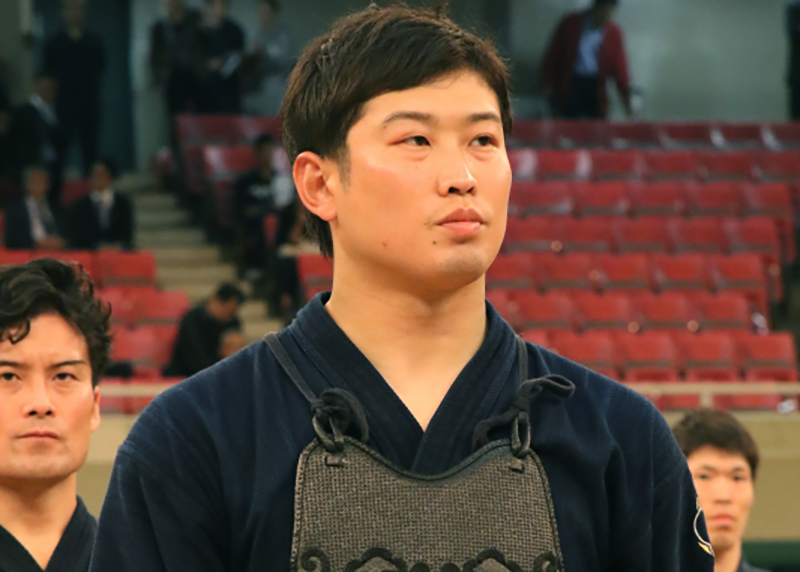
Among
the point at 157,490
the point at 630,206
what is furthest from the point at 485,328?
the point at 630,206

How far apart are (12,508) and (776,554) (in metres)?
3.41

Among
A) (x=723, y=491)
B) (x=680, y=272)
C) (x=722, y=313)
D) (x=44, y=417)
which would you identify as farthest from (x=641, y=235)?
(x=44, y=417)

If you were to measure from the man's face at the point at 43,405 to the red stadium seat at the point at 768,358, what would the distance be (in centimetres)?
614

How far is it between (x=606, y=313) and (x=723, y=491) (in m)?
5.29

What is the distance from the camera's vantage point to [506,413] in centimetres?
188

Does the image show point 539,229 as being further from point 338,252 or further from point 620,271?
point 338,252

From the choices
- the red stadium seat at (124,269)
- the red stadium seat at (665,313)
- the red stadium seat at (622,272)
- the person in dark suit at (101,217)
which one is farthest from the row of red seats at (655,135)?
the red stadium seat at (124,269)

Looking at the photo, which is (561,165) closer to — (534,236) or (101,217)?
(534,236)

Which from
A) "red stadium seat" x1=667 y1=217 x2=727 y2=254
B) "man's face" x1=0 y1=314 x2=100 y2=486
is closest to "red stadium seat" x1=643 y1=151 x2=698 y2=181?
"red stadium seat" x1=667 y1=217 x2=727 y2=254

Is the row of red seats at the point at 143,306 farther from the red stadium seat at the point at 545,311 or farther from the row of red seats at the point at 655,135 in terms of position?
the row of red seats at the point at 655,135

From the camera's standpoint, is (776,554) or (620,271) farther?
(620,271)

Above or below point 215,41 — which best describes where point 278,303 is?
below

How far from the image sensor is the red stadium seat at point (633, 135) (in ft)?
43.5

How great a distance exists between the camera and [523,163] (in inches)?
468
